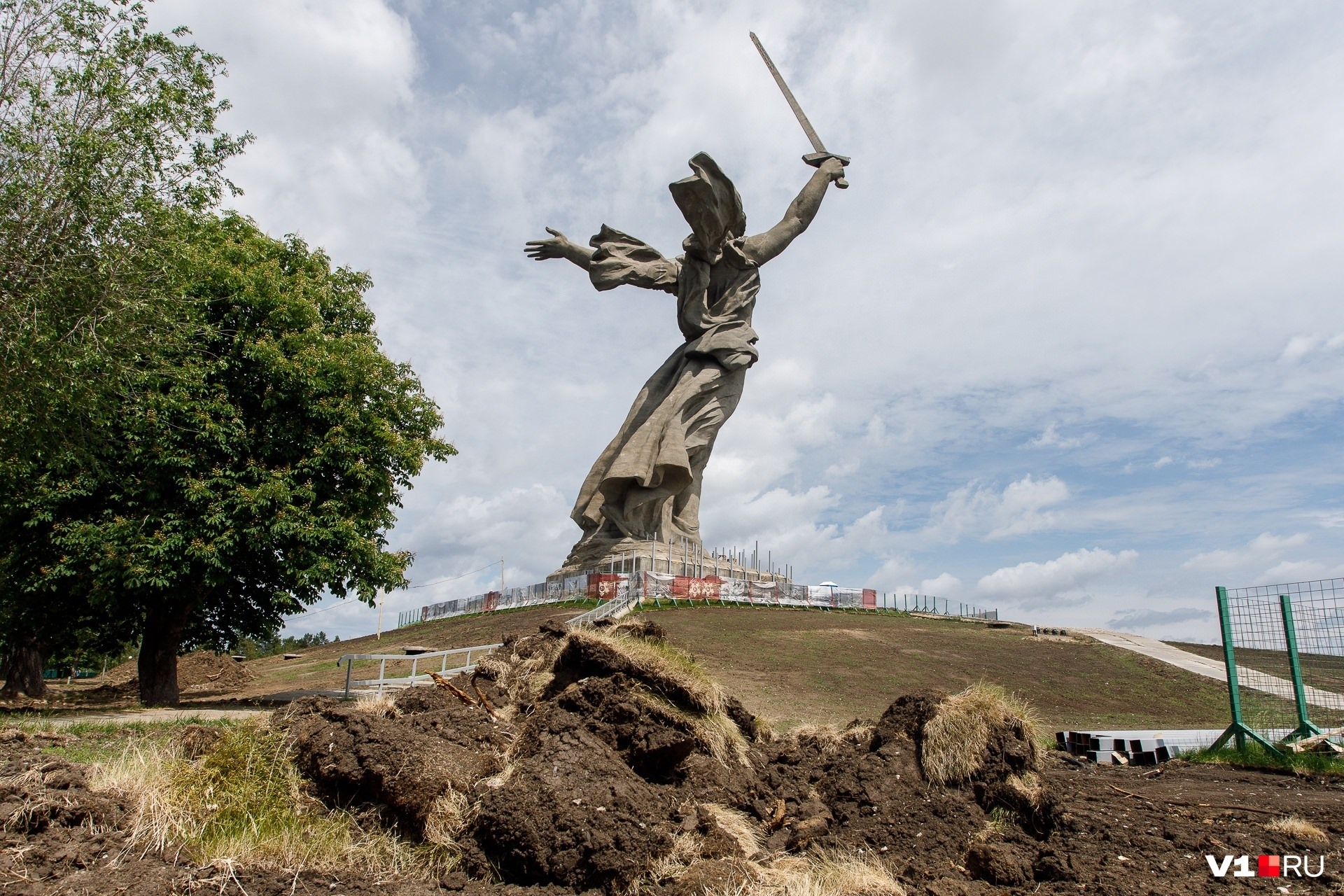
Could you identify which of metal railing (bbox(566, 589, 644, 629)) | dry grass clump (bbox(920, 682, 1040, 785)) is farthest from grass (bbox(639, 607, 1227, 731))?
dry grass clump (bbox(920, 682, 1040, 785))

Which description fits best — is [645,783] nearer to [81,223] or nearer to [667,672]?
[667,672]

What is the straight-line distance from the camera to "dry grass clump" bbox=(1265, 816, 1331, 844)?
4.39m

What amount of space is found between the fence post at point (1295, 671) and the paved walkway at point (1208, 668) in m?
0.24

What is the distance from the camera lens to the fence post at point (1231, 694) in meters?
8.55

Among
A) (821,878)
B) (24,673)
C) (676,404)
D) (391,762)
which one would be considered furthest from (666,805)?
(676,404)

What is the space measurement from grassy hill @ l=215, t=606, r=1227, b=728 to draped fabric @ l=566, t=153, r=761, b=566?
5.19 metres

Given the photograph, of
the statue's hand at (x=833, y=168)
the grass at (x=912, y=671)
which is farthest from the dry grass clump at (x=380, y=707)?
the statue's hand at (x=833, y=168)

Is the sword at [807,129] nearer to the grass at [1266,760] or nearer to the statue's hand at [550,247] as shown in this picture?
the statue's hand at [550,247]

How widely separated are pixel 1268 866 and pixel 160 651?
14947mm

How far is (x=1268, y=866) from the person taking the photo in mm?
4066

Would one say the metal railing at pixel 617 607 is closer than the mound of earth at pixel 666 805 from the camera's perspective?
No

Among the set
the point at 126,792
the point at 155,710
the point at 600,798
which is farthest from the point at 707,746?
the point at 155,710

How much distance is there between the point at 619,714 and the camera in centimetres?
503

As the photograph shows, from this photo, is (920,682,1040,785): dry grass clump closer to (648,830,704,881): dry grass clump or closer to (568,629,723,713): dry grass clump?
(568,629,723,713): dry grass clump
